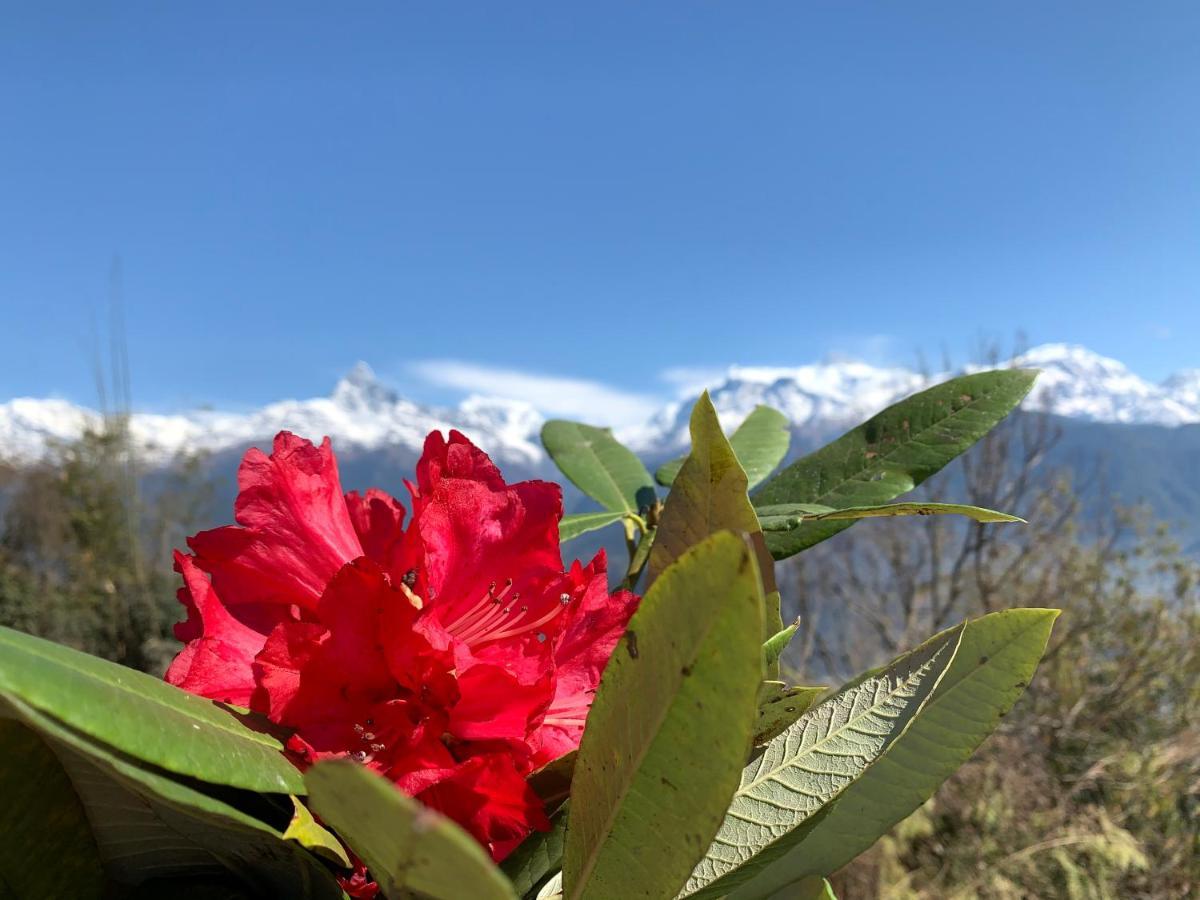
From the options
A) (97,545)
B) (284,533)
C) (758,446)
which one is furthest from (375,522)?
(97,545)

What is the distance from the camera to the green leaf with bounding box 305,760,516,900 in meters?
0.20

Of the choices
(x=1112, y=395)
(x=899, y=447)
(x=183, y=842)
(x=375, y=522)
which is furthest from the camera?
(x=1112, y=395)

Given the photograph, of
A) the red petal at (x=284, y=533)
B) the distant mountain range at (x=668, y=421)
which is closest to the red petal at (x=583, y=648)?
the red petal at (x=284, y=533)

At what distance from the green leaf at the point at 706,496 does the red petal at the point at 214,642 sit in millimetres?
177

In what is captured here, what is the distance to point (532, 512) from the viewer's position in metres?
0.42

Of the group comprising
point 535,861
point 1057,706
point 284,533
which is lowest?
point 1057,706

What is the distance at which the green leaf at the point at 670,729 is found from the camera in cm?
23

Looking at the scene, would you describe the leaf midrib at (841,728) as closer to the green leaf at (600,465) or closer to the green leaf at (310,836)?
the green leaf at (310,836)

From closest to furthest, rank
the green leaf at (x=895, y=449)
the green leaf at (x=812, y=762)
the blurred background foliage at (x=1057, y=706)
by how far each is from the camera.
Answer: the green leaf at (x=812, y=762) → the green leaf at (x=895, y=449) → the blurred background foliage at (x=1057, y=706)

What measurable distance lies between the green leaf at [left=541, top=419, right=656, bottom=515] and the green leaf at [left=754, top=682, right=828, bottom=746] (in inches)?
14.8

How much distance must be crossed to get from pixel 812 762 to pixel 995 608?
10.0 meters

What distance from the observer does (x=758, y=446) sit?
737 mm

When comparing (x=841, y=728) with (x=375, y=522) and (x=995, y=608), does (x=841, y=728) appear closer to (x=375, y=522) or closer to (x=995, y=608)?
(x=375, y=522)

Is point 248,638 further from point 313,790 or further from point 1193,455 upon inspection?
point 1193,455
